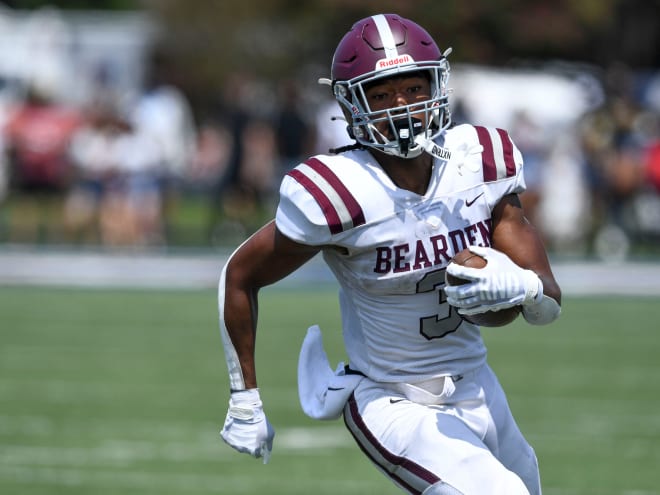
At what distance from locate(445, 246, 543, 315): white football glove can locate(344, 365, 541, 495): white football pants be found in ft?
1.16

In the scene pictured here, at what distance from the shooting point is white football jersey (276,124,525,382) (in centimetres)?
381

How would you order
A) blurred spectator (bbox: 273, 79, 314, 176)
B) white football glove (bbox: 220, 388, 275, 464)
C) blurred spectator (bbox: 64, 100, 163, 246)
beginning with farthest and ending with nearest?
blurred spectator (bbox: 273, 79, 314, 176) → blurred spectator (bbox: 64, 100, 163, 246) → white football glove (bbox: 220, 388, 275, 464)

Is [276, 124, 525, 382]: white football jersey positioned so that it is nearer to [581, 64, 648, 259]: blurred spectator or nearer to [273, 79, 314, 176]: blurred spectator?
[581, 64, 648, 259]: blurred spectator

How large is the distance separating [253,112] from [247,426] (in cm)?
1408

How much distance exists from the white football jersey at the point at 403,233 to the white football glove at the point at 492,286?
22cm

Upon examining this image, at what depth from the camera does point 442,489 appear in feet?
12.1

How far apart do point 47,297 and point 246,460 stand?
254 inches

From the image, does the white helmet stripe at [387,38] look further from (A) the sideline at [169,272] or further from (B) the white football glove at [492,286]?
(A) the sideline at [169,272]

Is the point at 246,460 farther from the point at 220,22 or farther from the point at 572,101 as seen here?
the point at 220,22

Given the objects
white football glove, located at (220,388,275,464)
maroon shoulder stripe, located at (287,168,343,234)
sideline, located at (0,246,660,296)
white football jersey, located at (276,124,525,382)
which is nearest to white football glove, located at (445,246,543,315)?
white football jersey, located at (276,124,525,382)

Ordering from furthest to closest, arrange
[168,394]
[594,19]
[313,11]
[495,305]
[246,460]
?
[313,11] → [594,19] → [168,394] → [246,460] → [495,305]

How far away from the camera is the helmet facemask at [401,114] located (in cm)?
381

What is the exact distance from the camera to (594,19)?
2478cm

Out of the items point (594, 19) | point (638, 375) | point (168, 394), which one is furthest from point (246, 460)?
point (594, 19)
